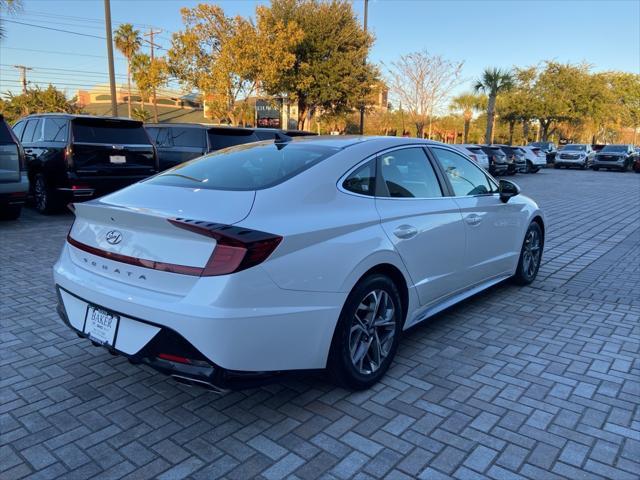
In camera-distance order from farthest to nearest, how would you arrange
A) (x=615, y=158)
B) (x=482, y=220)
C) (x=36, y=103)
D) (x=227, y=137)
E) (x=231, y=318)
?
(x=36, y=103) < (x=615, y=158) < (x=227, y=137) < (x=482, y=220) < (x=231, y=318)

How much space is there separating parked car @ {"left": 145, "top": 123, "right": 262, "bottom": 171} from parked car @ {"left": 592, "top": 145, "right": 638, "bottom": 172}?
28.5 m

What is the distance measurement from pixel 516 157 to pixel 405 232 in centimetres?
2441

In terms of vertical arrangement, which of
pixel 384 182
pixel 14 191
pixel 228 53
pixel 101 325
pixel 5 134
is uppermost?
pixel 228 53

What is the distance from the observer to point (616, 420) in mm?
2994

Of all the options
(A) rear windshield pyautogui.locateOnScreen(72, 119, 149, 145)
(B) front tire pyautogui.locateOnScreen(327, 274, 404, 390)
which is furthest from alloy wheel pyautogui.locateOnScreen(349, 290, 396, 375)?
(A) rear windshield pyautogui.locateOnScreen(72, 119, 149, 145)

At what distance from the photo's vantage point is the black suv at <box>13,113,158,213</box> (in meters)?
8.69

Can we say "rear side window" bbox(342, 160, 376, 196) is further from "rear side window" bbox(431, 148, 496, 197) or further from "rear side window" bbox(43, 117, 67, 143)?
"rear side window" bbox(43, 117, 67, 143)

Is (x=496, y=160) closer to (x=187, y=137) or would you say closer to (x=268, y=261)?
(x=187, y=137)

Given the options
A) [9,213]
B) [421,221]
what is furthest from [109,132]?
[421,221]

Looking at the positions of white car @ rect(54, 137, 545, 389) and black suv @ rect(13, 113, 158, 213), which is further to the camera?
black suv @ rect(13, 113, 158, 213)

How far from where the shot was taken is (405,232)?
3.47 m

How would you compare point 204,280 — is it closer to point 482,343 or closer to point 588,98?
point 482,343

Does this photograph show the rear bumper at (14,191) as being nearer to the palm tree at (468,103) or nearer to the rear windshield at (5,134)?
the rear windshield at (5,134)

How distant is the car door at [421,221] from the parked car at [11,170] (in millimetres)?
6894
